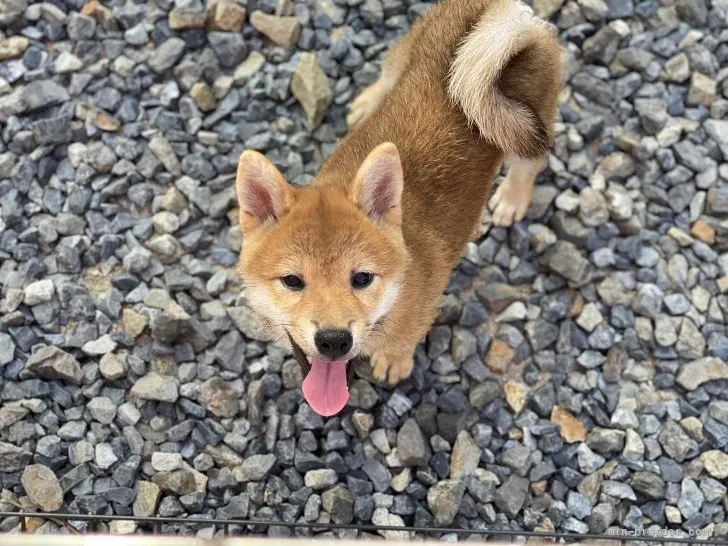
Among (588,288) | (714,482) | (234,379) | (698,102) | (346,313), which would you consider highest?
(698,102)

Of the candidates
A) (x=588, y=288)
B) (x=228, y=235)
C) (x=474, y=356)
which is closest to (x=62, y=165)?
(x=228, y=235)

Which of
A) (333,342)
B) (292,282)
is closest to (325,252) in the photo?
(292,282)

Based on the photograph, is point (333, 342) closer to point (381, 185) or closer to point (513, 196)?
point (381, 185)

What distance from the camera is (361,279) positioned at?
2596 millimetres

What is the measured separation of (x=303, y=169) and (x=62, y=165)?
120 cm

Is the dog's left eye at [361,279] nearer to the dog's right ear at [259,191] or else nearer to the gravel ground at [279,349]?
the dog's right ear at [259,191]

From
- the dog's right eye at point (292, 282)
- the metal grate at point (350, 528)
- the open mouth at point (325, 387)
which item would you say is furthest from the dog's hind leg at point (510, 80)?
the metal grate at point (350, 528)

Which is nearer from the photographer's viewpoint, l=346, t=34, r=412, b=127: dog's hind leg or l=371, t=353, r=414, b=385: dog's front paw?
l=371, t=353, r=414, b=385: dog's front paw

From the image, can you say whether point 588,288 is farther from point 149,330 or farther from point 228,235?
point 149,330

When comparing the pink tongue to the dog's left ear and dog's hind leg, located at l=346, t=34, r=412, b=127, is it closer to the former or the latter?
the dog's left ear

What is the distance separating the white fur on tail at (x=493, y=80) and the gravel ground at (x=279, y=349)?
0.82 meters

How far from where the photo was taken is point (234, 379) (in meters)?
3.27

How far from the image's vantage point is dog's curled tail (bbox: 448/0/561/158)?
9.30ft

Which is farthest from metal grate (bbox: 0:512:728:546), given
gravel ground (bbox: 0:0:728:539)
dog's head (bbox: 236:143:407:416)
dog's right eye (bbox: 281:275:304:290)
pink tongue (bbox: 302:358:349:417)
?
dog's right eye (bbox: 281:275:304:290)
